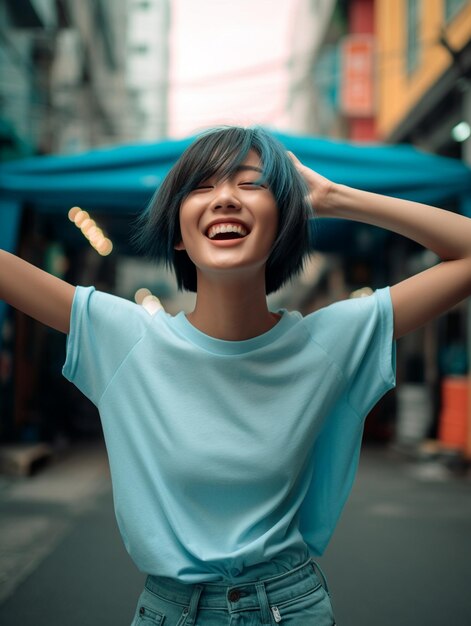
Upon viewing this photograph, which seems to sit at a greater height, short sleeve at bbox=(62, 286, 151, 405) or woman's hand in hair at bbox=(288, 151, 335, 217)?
woman's hand in hair at bbox=(288, 151, 335, 217)

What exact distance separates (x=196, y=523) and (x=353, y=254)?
11044 millimetres

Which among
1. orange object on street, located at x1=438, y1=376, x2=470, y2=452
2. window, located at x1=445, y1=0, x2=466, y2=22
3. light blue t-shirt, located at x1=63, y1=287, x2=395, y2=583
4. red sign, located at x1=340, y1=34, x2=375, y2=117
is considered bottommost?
orange object on street, located at x1=438, y1=376, x2=470, y2=452

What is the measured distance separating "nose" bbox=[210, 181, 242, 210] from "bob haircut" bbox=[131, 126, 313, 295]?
2 centimetres

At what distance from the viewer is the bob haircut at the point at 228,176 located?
58.9 inches

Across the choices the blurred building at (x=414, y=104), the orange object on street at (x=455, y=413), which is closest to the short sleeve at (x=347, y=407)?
the blurred building at (x=414, y=104)

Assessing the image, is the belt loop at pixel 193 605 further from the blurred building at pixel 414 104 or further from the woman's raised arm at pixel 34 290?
the blurred building at pixel 414 104

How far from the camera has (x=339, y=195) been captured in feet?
5.23

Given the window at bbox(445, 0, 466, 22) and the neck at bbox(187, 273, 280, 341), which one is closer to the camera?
the neck at bbox(187, 273, 280, 341)

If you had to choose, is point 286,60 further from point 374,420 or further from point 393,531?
point 393,531

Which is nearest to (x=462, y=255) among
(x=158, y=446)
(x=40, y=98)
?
(x=158, y=446)

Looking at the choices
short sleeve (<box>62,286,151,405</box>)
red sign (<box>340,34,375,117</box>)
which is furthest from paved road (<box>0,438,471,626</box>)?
red sign (<box>340,34,375,117</box>)

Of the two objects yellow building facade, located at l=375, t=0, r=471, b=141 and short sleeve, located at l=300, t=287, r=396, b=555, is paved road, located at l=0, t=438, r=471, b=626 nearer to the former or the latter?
short sleeve, located at l=300, t=287, r=396, b=555

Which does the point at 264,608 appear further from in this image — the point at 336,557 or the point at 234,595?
the point at 336,557

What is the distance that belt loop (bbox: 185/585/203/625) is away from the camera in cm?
132
